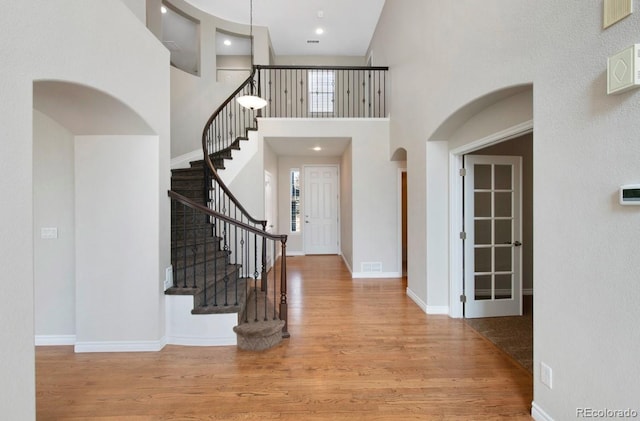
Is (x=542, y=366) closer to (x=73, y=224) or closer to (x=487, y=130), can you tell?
(x=487, y=130)

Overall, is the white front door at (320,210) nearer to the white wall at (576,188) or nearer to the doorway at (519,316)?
the doorway at (519,316)

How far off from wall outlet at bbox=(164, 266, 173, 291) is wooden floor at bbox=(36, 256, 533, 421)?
60 cm

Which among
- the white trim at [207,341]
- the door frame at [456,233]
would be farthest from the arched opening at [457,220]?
the white trim at [207,341]

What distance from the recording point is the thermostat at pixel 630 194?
49.2 inches

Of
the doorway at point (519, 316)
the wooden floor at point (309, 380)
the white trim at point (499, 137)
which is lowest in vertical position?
the wooden floor at point (309, 380)

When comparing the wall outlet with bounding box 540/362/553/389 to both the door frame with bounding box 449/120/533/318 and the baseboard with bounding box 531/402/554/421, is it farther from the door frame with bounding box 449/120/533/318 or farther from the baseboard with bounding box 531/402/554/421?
the door frame with bounding box 449/120/533/318

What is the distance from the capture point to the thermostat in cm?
125

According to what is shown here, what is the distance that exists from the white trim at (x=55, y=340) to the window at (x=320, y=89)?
Answer: 6.68 metres

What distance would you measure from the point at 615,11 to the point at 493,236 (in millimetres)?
2573

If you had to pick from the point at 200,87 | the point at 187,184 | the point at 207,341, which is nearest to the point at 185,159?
the point at 187,184

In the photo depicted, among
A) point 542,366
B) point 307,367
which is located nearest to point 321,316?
point 307,367

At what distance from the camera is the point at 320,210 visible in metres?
7.48

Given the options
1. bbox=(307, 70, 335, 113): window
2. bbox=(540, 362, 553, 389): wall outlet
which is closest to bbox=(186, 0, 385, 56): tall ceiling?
bbox=(307, 70, 335, 113): window

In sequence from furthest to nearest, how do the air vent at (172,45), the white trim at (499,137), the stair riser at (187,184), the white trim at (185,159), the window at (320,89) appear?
1. the window at (320,89)
2. the air vent at (172,45)
3. the white trim at (185,159)
4. the stair riser at (187,184)
5. the white trim at (499,137)
